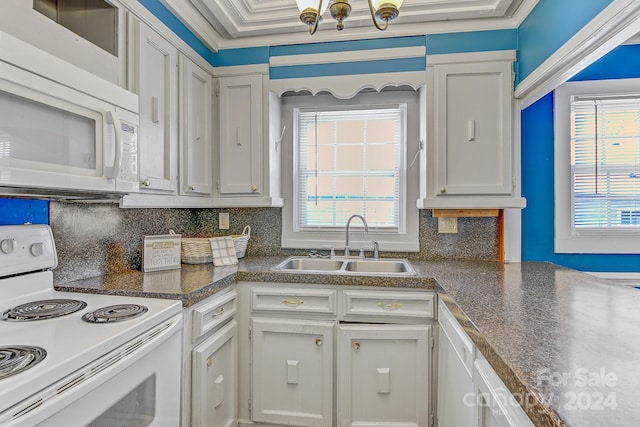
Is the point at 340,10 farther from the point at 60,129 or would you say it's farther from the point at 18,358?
the point at 18,358

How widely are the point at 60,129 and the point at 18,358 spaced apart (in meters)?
0.70

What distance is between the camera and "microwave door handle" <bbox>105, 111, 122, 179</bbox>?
4.04ft

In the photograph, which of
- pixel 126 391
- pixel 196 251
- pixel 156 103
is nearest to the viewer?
pixel 126 391

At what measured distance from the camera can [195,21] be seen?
2.10 metres

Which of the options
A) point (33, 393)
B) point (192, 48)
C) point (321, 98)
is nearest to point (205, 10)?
point (192, 48)

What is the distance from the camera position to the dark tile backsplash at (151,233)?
5.13 ft

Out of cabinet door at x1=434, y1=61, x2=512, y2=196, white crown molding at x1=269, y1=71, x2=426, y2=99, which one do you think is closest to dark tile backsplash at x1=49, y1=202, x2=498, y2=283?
cabinet door at x1=434, y1=61, x2=512, y2=196

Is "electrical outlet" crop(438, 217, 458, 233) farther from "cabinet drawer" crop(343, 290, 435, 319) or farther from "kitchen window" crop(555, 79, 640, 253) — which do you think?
"cabinet drawer" crop(343, 290, 435, 319)

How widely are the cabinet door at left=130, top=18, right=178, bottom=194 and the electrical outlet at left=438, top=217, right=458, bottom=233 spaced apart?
5.69 ft

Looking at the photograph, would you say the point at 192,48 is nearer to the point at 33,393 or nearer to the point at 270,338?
the point at 270,338

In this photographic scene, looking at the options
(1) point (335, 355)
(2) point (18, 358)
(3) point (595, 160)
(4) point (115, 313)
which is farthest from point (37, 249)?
(3) point (595, 160)

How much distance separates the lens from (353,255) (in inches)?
95.7

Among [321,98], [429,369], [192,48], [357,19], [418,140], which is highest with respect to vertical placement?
[357,19]

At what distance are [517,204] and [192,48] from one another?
2.22 m
